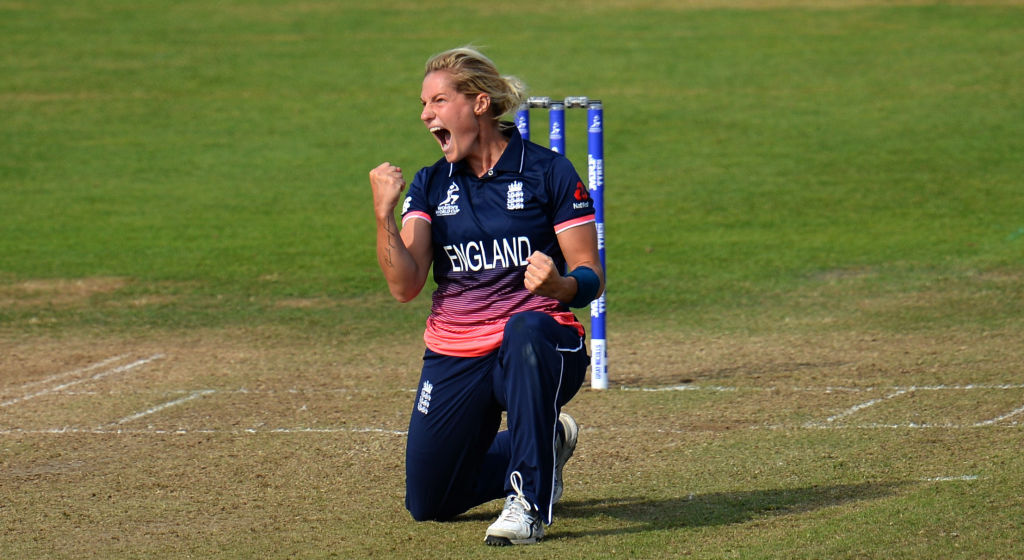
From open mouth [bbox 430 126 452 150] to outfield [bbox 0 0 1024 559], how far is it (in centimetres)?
163

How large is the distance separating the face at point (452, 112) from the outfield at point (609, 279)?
163 cm

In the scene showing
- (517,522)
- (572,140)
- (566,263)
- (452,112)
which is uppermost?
(452,112)

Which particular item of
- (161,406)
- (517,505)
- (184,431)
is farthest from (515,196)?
(161,406)

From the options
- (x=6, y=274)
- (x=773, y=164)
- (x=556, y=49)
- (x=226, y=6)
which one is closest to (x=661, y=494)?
(x=6, y=274)

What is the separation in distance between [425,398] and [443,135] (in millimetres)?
1110

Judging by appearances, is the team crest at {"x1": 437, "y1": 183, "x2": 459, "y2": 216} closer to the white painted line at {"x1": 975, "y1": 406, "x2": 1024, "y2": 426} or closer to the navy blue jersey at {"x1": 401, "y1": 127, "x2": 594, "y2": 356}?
the navy blue jersey at {"x1": 401, "y1": 127, "x2": 594, "y2": 356}

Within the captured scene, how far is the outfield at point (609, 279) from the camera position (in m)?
6.11

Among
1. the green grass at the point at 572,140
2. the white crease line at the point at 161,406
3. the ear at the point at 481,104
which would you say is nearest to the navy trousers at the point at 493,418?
the ear at the point at 481,104

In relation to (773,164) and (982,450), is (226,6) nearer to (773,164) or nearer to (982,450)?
(773,164)

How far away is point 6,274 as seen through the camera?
14719mm

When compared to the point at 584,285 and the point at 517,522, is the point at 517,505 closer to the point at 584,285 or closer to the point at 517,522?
the point at 517,522

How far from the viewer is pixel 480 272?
18.6ft

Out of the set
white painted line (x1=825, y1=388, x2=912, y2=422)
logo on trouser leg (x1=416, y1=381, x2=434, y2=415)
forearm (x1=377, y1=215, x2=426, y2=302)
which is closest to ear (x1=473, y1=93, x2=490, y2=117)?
forearm (x1=377, y1=215, x2=426, y2=302)

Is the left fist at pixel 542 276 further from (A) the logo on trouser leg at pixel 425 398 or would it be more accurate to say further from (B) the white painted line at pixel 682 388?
(B) the white painted line at pixel 682 388
